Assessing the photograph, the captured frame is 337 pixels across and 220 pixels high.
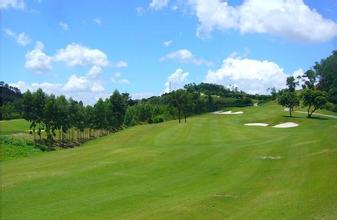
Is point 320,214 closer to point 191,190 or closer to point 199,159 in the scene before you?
point 191,190

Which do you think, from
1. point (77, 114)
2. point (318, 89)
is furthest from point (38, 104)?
point (318, 89)

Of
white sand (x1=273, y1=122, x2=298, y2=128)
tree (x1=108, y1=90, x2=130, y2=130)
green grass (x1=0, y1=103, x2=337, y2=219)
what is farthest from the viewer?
tree (x1=108, y1=90, x2=130, y2=130)

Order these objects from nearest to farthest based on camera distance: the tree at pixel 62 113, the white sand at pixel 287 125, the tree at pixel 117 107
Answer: the white sand at pixel 287 125
the tree at pixel 62 113
the tree at pixel 117 107

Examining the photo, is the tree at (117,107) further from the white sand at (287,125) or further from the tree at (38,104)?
the white sand at (287,125)

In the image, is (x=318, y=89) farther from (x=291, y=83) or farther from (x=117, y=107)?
(x=117, y=107)

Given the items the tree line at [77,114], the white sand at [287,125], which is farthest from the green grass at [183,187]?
the tree line at [77,114]

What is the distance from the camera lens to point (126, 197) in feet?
64.0

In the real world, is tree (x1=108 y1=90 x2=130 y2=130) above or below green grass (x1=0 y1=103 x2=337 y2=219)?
above

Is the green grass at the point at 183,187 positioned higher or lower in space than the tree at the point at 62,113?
lower

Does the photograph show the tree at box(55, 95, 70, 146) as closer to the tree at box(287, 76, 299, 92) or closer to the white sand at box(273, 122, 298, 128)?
the white sand at box(273, 122, 298, 128)

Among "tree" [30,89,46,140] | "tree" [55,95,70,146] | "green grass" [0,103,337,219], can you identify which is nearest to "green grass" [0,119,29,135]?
"tree" [30,89,46,140]

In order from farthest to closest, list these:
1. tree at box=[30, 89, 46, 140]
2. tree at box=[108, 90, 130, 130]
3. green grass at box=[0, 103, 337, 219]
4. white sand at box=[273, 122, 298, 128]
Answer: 1. tree at box=[108, 90, 130, 130]
2. tree at box=[30, 89, 46, 140]
3. white sand at box=[273, 122, 298, 128]
4. green grass at box=[0, 103, 337, 219]

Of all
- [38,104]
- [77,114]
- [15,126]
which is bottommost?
[15,126]

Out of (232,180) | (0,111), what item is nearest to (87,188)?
(232,180)
